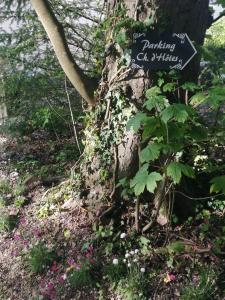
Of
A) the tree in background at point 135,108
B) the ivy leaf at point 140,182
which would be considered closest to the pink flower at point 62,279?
the tree in background at point 135,108

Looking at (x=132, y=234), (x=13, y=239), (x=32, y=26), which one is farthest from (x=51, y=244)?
(x=32, y=26)

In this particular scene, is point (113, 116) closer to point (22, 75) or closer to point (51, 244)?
point (51, 244)

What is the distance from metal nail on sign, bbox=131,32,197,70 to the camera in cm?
328

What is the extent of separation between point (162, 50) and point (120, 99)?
583 mm

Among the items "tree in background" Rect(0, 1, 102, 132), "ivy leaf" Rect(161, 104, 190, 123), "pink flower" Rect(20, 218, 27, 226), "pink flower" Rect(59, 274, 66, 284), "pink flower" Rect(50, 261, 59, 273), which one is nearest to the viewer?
"ivy leaf" Rect(161, 104, 190, 123)

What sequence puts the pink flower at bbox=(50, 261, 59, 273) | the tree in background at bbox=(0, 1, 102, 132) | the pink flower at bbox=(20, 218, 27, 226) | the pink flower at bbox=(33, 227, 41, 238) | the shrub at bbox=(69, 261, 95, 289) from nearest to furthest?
the shrub at bbox=(69, 261, 95, 289) → the pink flower at bbox=(50, 261, 59, 273) → the pink flower at bbox=(33, 227, 41, 238) → the pink flower at bbox=(20, 218, 27, 226) → the tree in background at bbox=(0, 1, 102, 132)

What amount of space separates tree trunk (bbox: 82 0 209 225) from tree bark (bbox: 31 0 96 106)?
0.48 feet

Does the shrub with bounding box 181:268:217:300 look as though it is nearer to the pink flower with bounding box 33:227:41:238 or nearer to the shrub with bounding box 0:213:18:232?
the pink flower with bounding box 33:227:41:238

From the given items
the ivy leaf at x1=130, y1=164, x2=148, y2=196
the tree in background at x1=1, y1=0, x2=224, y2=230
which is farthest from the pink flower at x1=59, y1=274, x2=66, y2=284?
the ivy leaf at x1=130, y1=164, x2=148, y2=196

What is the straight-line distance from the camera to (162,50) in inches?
130

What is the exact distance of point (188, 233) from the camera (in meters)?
3.69

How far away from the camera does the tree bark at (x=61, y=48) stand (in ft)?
12.3

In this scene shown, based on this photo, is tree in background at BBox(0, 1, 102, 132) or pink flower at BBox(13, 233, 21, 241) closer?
pink flower at BBox(13, 233, 21, 241)

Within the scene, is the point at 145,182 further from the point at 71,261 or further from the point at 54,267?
the point at 54,267
